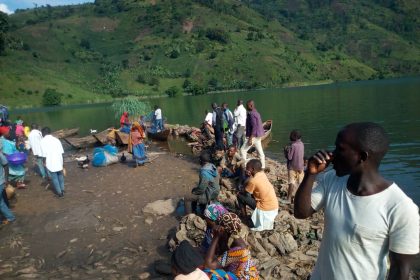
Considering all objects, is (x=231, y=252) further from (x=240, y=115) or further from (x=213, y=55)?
(x=213, y=55)

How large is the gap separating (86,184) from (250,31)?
146853mm

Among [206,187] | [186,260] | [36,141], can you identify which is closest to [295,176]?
[206,187]

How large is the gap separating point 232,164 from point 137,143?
3.62m

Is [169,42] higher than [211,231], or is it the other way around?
[169,42]

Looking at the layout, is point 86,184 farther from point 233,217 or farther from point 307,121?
point 307,121

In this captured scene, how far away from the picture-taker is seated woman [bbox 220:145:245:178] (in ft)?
33.7

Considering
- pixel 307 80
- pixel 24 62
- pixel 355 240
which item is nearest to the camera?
pixel 355 240

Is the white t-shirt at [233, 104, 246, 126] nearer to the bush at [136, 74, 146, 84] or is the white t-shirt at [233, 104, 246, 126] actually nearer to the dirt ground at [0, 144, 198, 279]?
the dirt ground at [0, 144, 198, 279]

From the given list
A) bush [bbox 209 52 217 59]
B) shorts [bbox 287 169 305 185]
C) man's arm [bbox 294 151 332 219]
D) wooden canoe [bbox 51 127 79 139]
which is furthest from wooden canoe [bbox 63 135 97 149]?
bush [bbox 209 52 217 59]

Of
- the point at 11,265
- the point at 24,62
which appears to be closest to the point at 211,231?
the point at 11,265

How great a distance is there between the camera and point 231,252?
4.61 metres

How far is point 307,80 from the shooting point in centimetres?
11944

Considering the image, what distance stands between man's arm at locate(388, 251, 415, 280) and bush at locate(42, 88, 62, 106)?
94.5 metres

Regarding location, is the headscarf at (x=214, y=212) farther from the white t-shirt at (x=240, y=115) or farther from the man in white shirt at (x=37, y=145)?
the man in white shirt at (x=37, y=145)
